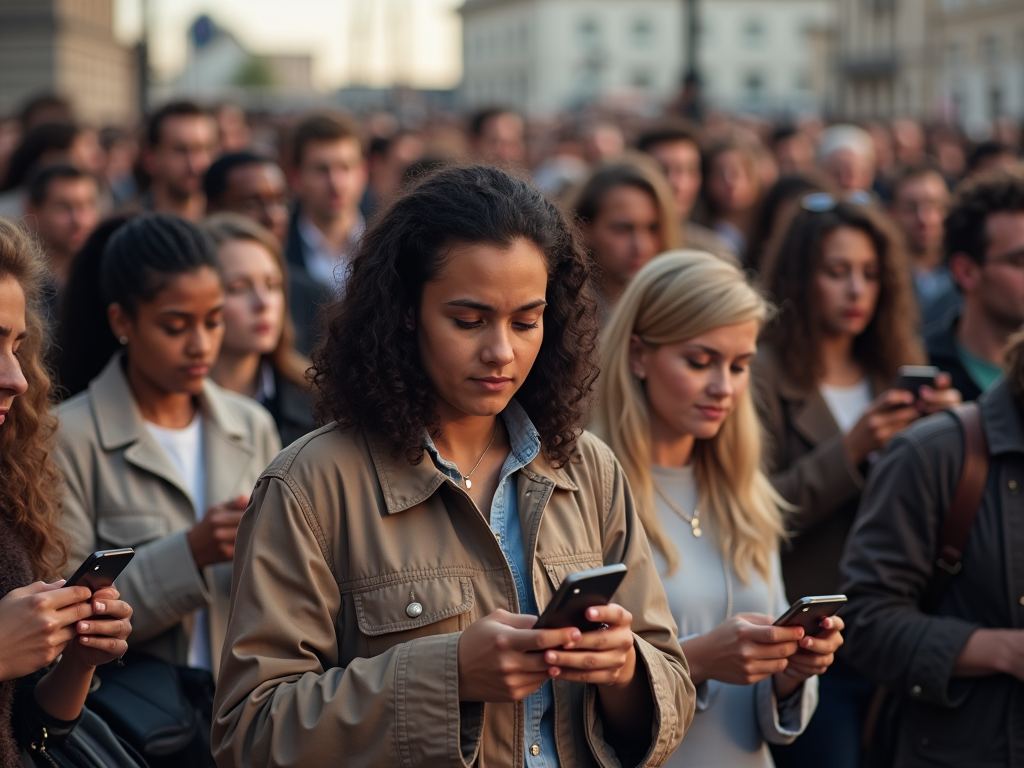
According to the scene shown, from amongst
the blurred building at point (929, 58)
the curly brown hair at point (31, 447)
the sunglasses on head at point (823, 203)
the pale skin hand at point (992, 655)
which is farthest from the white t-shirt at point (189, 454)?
the blurred building at point (929, 58)

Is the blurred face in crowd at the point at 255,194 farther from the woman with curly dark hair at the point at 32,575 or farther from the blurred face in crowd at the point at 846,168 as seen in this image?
the blurred face in crowd at the point at 846,168

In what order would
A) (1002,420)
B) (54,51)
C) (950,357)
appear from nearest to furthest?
(1002,420), (950,357), (54,51)

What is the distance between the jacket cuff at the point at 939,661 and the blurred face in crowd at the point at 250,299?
2765mm

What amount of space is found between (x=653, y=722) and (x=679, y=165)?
6.27 m

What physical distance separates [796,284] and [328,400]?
3.18 meters

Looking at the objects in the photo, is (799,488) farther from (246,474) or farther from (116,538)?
(116,538)

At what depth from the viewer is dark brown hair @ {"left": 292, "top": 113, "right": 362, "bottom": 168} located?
8227 mm

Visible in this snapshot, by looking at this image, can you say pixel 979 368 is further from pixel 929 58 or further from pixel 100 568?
pixel 929 58

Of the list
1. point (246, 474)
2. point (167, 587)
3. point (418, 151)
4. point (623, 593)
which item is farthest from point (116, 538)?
point (418, 151)

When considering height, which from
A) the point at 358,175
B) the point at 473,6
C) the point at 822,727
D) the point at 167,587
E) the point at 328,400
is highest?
the point at 473,6

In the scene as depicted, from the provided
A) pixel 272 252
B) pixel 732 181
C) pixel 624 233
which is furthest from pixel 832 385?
pixel 732 181

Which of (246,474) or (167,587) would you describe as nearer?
(167,587)

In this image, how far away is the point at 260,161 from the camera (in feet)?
23.9

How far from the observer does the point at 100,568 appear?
109 inches
